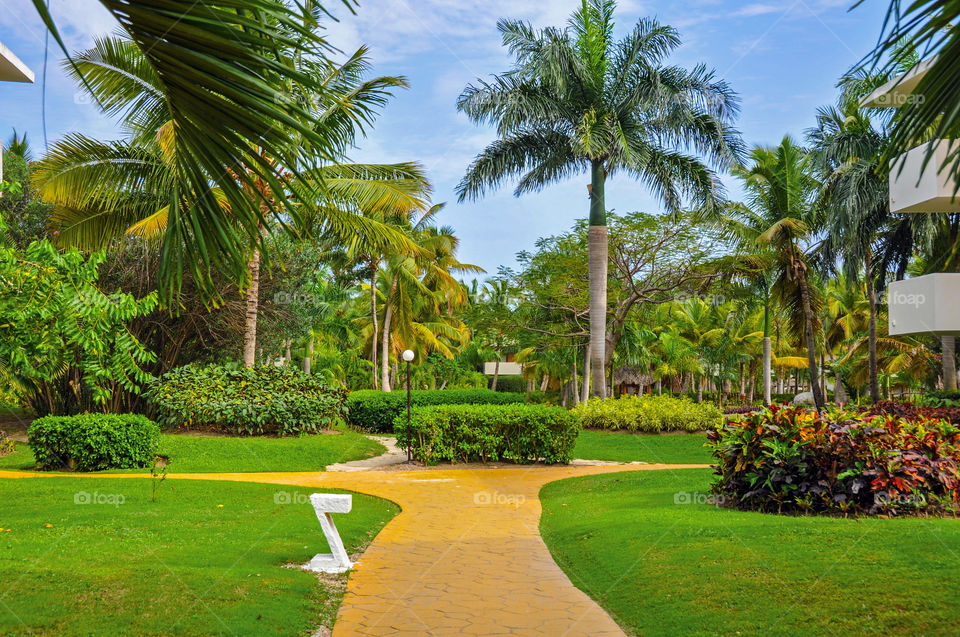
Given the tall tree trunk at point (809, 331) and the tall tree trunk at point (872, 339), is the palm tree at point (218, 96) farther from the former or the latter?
the tall tree trunk at point (809, 331)

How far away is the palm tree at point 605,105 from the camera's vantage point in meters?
24.0

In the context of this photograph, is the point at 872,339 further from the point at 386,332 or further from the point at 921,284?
the point at 386,332

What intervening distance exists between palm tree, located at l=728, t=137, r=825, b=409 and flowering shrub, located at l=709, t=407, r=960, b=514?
2080cm

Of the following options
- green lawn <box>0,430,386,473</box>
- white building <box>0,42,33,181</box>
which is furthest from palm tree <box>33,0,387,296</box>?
green lawn <box>0,430,386,473</box>

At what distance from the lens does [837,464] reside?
9.14 meters

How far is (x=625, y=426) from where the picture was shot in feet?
74.4

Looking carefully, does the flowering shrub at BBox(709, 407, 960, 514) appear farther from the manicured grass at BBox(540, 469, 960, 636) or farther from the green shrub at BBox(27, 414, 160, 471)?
the green shrub at BBox(27, 414, 160, 471)

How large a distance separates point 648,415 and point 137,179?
14.5 meters

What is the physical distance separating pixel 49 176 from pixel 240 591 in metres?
13.9

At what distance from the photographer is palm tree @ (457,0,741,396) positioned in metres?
24.0

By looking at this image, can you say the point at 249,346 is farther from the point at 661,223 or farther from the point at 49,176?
the point at 661,223

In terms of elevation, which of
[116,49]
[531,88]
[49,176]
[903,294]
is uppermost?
[531,88]

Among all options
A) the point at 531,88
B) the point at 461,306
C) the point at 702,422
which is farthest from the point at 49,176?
the point at 461,306

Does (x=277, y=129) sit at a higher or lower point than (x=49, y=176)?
lower
